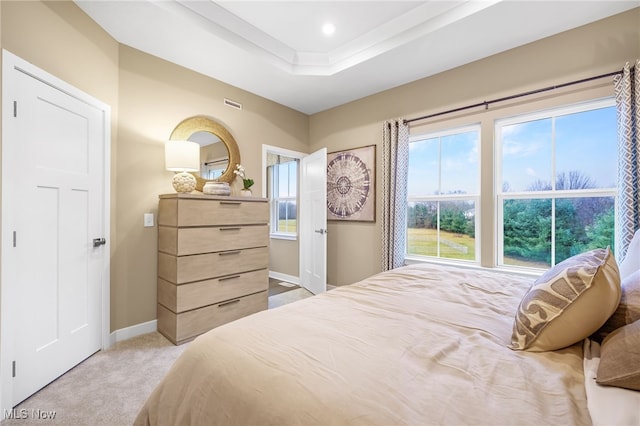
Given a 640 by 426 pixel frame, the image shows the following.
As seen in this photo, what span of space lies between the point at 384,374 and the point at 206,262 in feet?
7.04

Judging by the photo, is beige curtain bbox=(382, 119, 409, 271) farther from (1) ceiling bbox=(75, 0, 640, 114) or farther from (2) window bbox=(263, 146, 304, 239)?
(2) window bbox=(263, 146, 304, 239)

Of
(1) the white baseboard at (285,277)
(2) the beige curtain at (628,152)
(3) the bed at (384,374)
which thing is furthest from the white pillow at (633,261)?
(1) the white baseboard at (285,277)

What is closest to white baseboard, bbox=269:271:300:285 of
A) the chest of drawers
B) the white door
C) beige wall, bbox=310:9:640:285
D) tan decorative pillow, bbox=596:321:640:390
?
the white door

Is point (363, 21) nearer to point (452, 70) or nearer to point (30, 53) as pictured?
point (452, 70)

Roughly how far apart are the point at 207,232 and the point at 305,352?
1951 mm

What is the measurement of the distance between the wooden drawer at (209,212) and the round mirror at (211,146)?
56 cm

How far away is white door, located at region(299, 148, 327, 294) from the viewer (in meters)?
3.70

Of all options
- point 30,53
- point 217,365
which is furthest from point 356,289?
point 30,53

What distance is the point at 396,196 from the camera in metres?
3.24

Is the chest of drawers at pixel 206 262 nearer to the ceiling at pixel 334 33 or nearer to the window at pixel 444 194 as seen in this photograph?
the ceiling at pixel 334 33

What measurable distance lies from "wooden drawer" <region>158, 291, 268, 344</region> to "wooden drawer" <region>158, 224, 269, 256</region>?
0.54 m

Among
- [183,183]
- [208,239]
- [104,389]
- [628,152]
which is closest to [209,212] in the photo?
[208,239]

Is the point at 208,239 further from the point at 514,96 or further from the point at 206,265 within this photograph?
the point at 514,96

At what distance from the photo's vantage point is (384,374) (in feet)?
2.48
